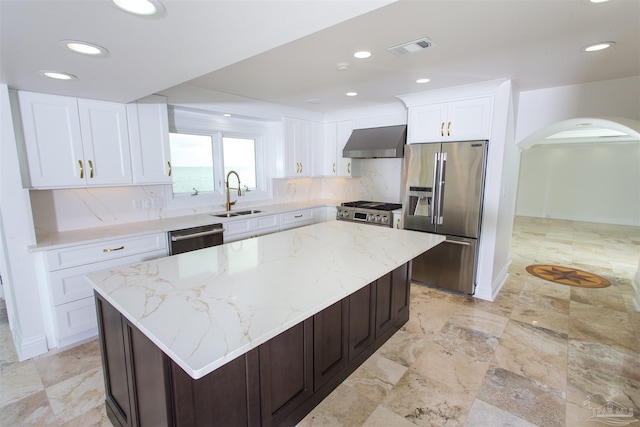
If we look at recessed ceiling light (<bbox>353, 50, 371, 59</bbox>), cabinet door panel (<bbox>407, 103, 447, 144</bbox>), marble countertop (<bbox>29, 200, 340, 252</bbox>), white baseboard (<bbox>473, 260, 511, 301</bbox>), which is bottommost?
white baseboard (<bbox>473, 260, 511, 301</bbox>)

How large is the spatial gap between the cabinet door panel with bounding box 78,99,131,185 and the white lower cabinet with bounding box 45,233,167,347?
0.62 meters

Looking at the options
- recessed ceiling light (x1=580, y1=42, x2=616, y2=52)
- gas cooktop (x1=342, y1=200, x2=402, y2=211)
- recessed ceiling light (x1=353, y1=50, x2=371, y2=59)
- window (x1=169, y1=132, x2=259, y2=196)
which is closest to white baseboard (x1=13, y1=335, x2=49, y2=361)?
window (x1=169, y1=132, x2=259, y2=196)

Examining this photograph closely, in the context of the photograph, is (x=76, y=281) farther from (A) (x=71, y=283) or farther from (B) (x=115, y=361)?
(B) (x=115, y=361)

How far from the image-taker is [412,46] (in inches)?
85.0

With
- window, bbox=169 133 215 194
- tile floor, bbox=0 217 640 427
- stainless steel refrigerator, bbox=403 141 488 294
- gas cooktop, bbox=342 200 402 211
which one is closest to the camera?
tile floor, bbox=0 217 640 427

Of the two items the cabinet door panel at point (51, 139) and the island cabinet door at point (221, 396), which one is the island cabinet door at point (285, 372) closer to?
the island cabinet door at point (221, 396)

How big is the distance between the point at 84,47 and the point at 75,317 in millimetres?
2143

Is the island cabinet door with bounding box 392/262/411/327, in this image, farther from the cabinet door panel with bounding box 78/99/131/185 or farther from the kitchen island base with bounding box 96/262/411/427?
the cabinet door panel with bounding box 78/99/131/185

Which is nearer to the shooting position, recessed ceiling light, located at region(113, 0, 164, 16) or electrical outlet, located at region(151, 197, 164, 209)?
recessed ceiling light, located at region(113, 0, 164, 16)

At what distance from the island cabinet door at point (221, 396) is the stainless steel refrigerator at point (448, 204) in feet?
9.34

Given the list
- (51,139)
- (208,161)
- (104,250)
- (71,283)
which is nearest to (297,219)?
(208,161)

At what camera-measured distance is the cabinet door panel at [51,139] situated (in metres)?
2.37

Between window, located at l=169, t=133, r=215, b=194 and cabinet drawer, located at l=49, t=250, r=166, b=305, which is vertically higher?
window, located at l=169, t=133, r=215, b=194

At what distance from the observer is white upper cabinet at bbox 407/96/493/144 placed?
325 cm
